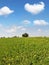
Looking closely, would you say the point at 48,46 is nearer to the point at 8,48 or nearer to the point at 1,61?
the point at 8,48

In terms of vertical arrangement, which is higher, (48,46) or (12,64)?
(48,46)

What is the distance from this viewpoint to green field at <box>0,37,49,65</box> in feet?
72.1

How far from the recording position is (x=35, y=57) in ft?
75.1

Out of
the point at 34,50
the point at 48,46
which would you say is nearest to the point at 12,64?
the point at 34,50

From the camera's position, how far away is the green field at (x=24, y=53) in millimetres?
21969

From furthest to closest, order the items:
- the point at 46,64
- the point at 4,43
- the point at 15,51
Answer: the point at 4,43 → the point at 15,51 → the point at 46,64

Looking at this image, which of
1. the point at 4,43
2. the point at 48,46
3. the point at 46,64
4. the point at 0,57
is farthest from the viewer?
the point at 4,43

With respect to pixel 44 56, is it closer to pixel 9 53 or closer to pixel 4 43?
pixel 9 53

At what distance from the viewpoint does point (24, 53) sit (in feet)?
79.2

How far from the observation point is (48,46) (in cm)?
2673

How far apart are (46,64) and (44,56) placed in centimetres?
193

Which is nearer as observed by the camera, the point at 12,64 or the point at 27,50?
the point at 12,64

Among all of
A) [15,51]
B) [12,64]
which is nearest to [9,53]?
[15,51]

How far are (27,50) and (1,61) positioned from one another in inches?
161
